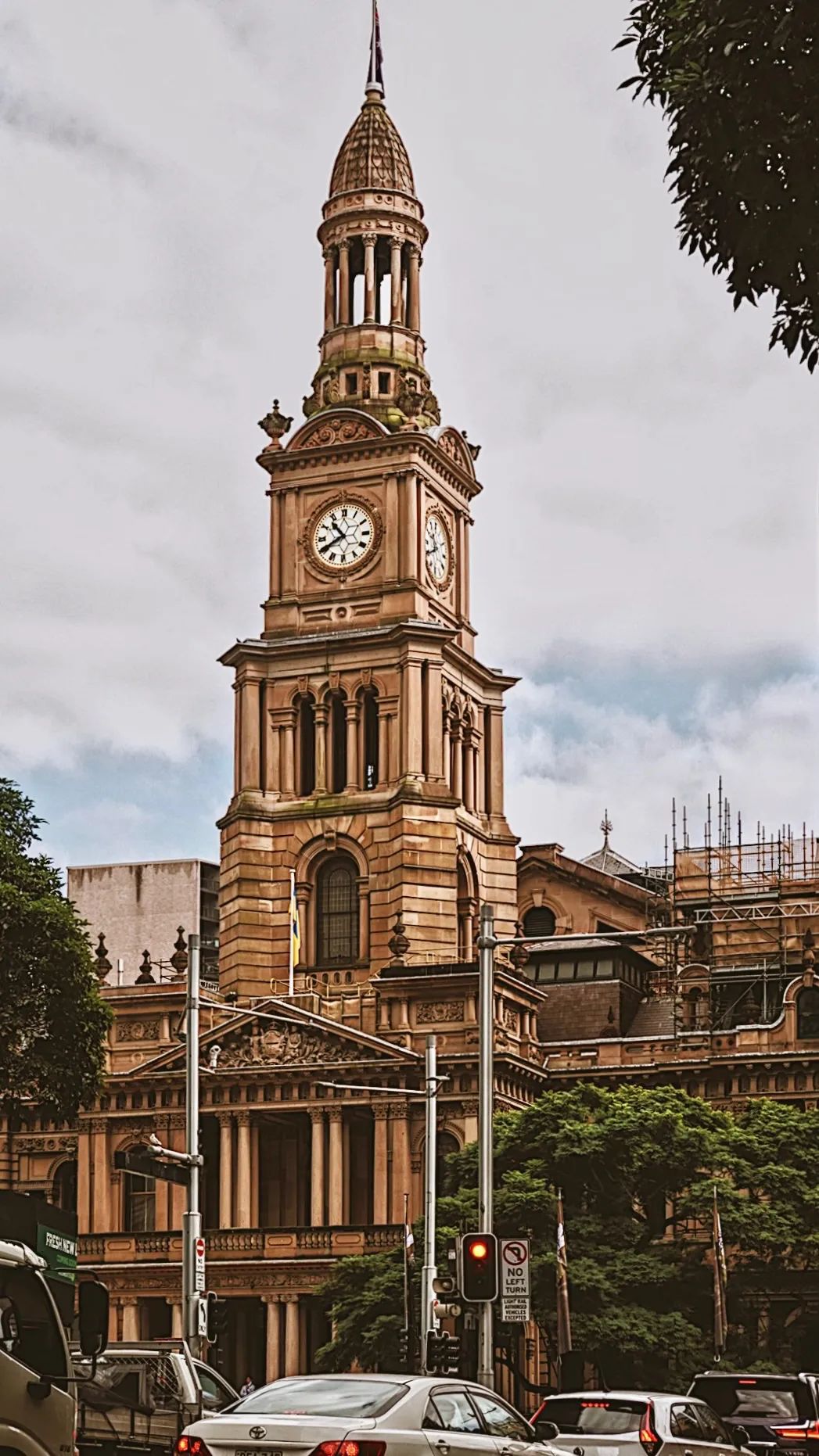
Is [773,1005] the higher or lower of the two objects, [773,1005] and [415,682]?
the lower

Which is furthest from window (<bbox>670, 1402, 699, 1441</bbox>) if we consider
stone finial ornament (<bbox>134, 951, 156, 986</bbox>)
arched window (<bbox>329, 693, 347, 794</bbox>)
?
stone finial ornament (<bbox>134, 951, 156, 986</bbox>)

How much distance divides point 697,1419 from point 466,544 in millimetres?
69525

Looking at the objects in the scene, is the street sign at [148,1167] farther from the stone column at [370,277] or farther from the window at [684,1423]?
the stone column at [370,277]

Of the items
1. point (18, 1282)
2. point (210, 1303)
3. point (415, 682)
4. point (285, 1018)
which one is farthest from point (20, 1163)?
point (18, 1282)

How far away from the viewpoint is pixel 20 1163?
300ft

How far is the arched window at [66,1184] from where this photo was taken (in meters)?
90.6

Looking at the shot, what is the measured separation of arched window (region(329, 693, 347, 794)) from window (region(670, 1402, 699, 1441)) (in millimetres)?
62112

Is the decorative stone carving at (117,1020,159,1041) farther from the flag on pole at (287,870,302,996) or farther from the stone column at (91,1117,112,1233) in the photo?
the flag on pole at (287,870,302,996)

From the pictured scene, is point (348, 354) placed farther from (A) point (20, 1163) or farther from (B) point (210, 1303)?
(B) point (210, 1303)

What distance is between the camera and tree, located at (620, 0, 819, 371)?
18047 millimetres

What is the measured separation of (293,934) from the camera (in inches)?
3354

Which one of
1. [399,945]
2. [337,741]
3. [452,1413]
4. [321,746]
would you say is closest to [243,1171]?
[399,945]

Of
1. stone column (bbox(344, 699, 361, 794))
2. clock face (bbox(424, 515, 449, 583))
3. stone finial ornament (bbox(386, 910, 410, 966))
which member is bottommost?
stone finial ornament (bbox(386, 910, 410, 966))

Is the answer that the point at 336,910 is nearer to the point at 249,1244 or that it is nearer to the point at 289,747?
the point at 289,747
